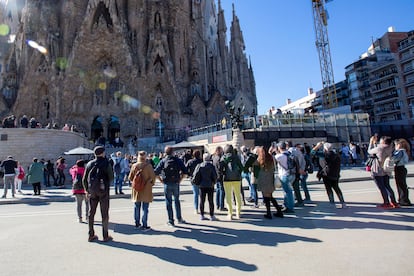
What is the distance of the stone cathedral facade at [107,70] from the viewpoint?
1172 inches

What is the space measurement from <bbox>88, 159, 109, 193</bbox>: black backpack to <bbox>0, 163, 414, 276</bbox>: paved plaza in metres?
0.84

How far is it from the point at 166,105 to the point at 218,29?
24.4 m

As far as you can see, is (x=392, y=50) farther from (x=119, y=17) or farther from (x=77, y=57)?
(x=77, y=57)

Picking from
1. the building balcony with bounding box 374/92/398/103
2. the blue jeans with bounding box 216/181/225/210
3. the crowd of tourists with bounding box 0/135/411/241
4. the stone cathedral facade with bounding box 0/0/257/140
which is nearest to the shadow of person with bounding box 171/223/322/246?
the crowd of tourists with bounding box 0/135/411/241

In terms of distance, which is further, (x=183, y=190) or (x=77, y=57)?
(x=77, y=57)

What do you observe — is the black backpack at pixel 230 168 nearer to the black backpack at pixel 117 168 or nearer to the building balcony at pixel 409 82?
the black backpack at pixel 117 168

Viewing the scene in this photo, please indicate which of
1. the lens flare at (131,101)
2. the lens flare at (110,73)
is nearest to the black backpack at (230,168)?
the lens flare at (131,101)

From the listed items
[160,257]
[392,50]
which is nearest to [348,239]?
[160,257]

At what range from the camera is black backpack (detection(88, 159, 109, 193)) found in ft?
14.0

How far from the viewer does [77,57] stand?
30.4 m

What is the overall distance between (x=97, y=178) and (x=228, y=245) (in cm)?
228

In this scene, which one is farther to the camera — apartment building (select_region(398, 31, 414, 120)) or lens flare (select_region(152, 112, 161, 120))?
apartment building (select_region(398, 31, 414, 120))

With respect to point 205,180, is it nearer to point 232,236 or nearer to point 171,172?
point 171,172

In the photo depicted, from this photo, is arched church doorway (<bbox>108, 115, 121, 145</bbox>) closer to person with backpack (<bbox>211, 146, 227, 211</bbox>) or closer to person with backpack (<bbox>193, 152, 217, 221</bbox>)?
person with backpack (<bbox>211, 146, 227, 211</bbox>)
